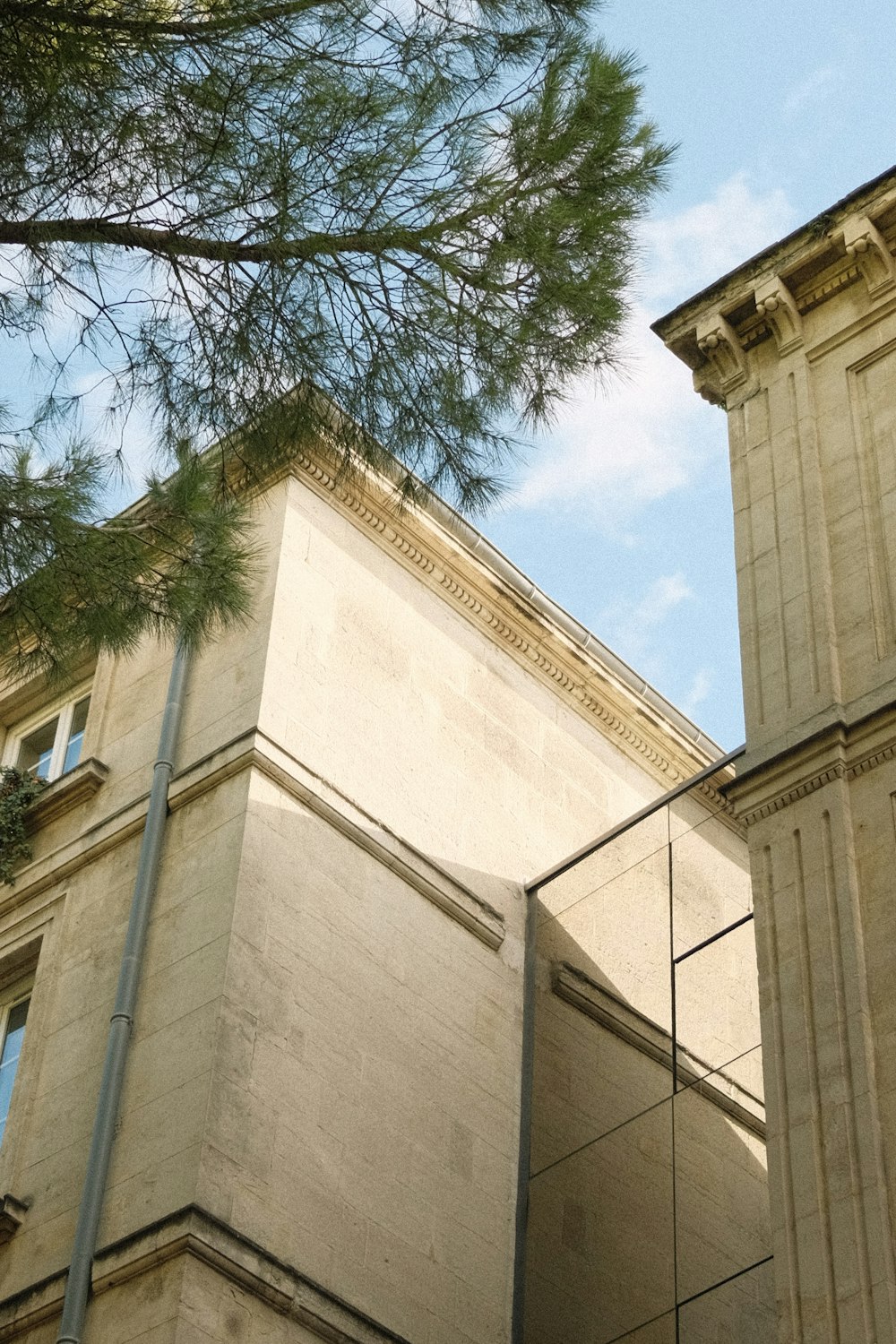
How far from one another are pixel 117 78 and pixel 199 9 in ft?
1.99

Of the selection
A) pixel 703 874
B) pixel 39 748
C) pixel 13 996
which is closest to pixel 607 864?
pixel 703 874

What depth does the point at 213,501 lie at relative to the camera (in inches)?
527

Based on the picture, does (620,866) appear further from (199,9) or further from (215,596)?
(199,9)

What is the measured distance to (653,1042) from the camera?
52.5 feet

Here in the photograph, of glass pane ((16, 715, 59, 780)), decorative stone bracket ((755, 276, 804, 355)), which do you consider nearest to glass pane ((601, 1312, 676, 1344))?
decorative stone bracket ((755, 276, 804, 355))

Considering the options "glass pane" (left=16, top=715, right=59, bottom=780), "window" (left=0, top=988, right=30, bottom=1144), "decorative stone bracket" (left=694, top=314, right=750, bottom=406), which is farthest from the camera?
"glass pane" (left=16, top=715, right=59, bottom=780)

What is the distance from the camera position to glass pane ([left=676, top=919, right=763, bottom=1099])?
14539mm

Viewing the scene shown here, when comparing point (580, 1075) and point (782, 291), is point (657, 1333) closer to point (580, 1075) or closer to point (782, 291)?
point (580, 1075)

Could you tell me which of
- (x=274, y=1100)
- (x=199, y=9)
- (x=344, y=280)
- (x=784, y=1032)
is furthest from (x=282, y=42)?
(x=274, y=1100)

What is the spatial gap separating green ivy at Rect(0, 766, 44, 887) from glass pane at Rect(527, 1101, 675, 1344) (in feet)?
16.8

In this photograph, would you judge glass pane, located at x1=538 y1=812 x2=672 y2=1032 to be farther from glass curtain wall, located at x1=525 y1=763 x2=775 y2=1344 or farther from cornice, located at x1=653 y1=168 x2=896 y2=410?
cornice, located at x1=653 y1=168 x2=896 y2=410

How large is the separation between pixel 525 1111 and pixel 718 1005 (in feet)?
10.1

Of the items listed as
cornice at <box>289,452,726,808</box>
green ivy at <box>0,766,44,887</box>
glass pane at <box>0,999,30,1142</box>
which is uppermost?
cornice at <box>289,452,726,808</box>

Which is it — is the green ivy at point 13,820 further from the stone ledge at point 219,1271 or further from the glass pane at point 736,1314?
the glass pane at point 736,1314
